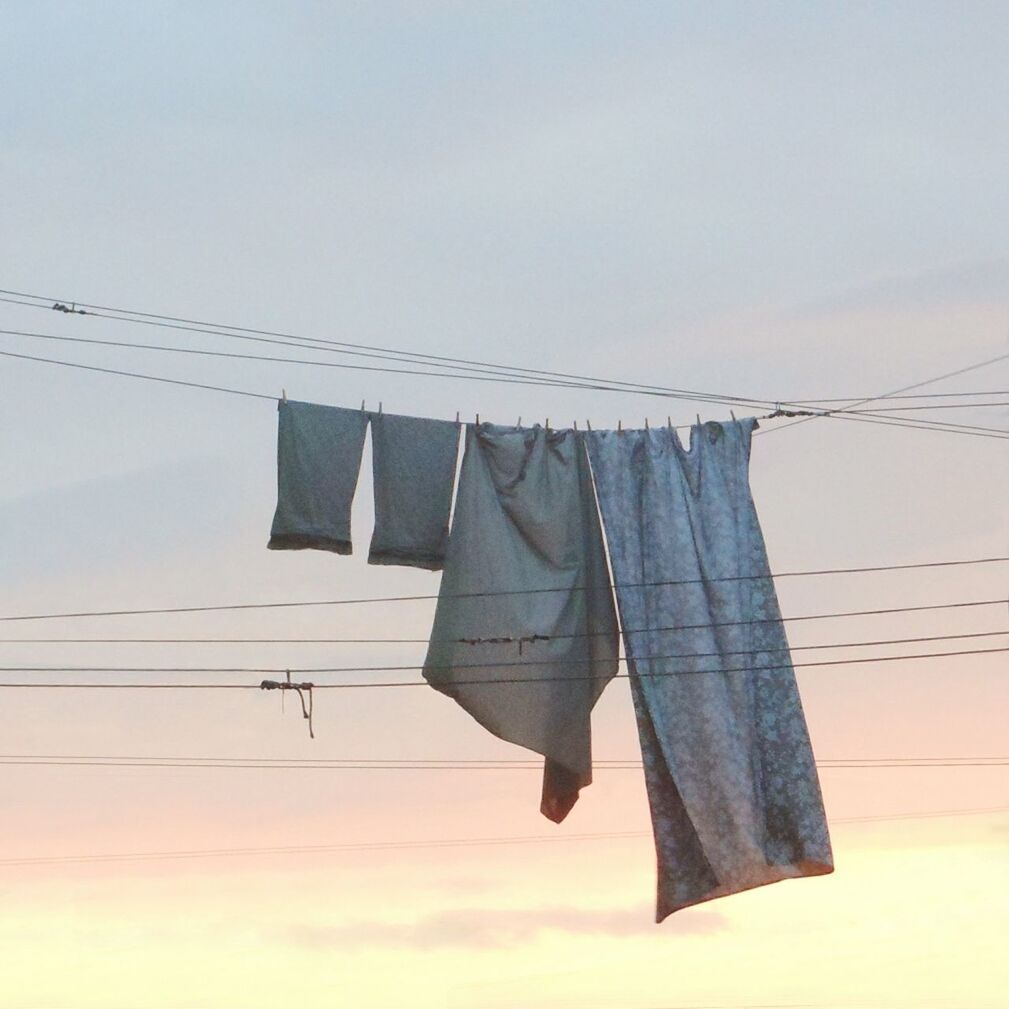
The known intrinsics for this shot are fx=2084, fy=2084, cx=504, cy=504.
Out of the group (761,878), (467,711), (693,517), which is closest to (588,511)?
(693,517)

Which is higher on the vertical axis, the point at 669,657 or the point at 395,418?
the point at 395,418

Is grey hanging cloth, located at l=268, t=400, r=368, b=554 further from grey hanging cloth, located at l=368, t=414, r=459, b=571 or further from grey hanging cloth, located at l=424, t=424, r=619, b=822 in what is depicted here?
grey hanging cloth, located at l=424, t=424, r=619, b=822

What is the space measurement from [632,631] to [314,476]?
3244 millimetres

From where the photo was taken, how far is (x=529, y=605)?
19.1 metres

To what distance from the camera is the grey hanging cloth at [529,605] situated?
1897cm

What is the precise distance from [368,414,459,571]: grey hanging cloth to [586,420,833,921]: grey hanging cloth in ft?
4.91

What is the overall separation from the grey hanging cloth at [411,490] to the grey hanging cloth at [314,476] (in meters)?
0.24

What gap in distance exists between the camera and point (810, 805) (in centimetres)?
1898

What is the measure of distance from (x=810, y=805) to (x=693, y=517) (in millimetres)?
2861

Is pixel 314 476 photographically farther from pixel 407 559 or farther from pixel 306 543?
pixel 407 559

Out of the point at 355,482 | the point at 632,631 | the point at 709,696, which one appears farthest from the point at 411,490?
the point at 709,696

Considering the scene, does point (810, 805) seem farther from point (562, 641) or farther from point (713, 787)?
point (562, 641)

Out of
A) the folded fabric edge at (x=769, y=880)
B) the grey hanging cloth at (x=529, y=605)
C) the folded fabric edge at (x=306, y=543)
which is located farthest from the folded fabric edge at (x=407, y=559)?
the folded fabric edge at (x=769, y=880)

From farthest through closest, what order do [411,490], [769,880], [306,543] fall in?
1. [411,490]
2. [306,543]
3. [769,880]
